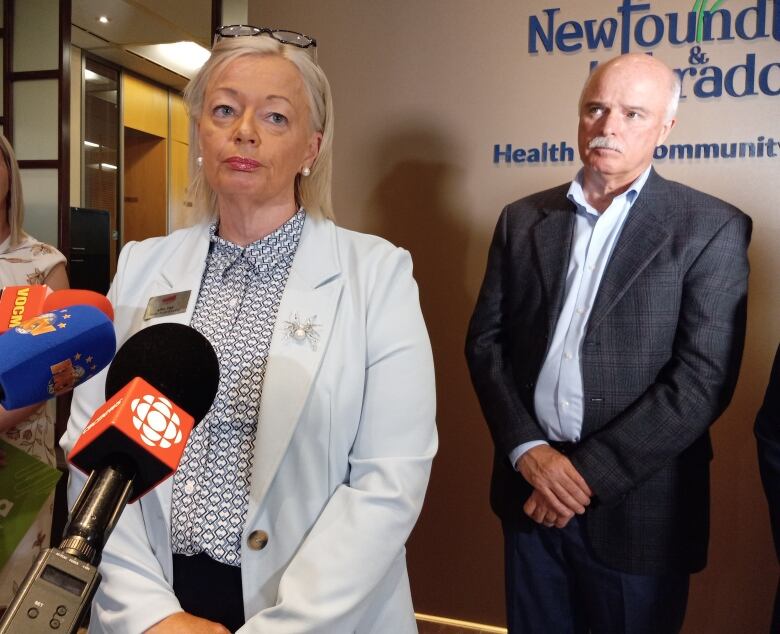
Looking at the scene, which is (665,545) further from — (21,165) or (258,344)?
(21,165)

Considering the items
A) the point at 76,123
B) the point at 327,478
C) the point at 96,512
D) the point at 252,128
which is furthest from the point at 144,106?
the point at 96,512

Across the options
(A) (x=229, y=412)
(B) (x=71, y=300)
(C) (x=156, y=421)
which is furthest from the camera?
(A) (x=229, y=412)

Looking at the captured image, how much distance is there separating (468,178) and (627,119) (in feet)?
3.46

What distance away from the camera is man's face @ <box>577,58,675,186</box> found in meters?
1.85

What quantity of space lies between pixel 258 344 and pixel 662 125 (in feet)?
4.29

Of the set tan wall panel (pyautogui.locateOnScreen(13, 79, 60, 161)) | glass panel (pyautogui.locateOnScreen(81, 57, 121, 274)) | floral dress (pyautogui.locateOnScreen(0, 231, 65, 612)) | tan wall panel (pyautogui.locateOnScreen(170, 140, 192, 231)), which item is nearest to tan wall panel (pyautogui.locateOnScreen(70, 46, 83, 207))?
glass panel (pyautogui.locateOnScreen(81, 57, 121, 274))

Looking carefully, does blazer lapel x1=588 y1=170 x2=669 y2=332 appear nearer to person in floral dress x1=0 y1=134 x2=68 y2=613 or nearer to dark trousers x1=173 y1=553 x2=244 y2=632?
dark trousers x1=173 y1=553 x2=244 y2=632

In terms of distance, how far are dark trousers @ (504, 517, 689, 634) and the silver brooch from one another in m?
0.99

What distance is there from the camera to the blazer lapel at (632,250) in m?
1.78

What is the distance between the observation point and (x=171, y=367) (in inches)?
30.2

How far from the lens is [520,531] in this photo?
6.38ft

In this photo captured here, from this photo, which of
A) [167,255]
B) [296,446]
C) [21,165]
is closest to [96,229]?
[21,165]

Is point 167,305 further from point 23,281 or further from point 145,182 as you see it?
point 145,182

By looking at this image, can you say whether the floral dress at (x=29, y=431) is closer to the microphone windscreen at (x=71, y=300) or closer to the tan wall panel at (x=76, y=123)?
the microphone windscreen at (x=71, y=300)
